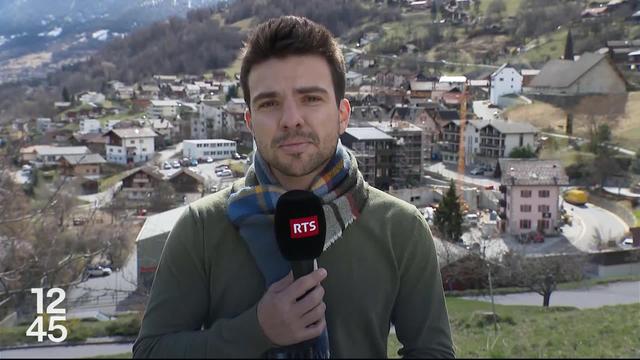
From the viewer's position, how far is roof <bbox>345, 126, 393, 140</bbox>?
16469 mm

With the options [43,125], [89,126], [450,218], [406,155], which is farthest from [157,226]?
[43,125]

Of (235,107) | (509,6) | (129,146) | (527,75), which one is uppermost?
(509,6)

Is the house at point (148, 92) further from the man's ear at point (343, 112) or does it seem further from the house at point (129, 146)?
the man's ear at point (343, 112)

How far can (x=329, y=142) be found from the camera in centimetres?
100

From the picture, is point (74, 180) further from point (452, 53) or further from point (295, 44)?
point (452, 53)

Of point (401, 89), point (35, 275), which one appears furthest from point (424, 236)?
point (401, 89)

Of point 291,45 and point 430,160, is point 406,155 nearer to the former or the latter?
point 430,160

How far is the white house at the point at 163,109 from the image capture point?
32.7m

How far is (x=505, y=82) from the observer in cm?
2833

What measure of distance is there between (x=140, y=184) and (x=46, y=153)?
6387mm

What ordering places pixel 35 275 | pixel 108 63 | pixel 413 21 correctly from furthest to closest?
1. pixel 108 63
2. pixel 413 21
3. pixel 35 275

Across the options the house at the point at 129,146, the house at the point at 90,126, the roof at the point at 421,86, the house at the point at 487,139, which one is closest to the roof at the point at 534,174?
the house at the point at 487,139

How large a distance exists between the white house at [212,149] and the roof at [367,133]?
772 centimetres

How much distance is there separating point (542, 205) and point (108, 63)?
49.7 m
